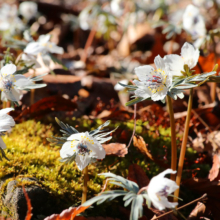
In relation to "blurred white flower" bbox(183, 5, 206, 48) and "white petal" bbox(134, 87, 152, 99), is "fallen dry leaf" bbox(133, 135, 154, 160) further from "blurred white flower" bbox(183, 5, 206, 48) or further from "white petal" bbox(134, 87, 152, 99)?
"blurred white flower" bbox(183, 5, 206, 48)

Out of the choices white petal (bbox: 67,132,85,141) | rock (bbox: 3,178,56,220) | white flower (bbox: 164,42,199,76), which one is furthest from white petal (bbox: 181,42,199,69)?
rock (bbox: 3,178,56,220)

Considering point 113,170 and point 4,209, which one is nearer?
point 4,209

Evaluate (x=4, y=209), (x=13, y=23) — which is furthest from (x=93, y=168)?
(x=13, y=23)

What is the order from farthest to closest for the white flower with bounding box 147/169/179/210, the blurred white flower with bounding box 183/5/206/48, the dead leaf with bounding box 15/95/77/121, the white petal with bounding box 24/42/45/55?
1. the blurred white flower with bounding box 183/5/206/48
2. the dead leaf with bounding box 15/95/77/121
3. the white petal with bounding box 24/42/45/55
4. the white flower with bounding box 147/169/179/210

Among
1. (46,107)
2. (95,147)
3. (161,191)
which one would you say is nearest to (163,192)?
(161,191)

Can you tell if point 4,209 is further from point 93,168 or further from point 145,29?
point 145,29

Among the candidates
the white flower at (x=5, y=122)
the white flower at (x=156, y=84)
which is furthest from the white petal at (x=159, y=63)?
the white flower at (x=5, y=122)
